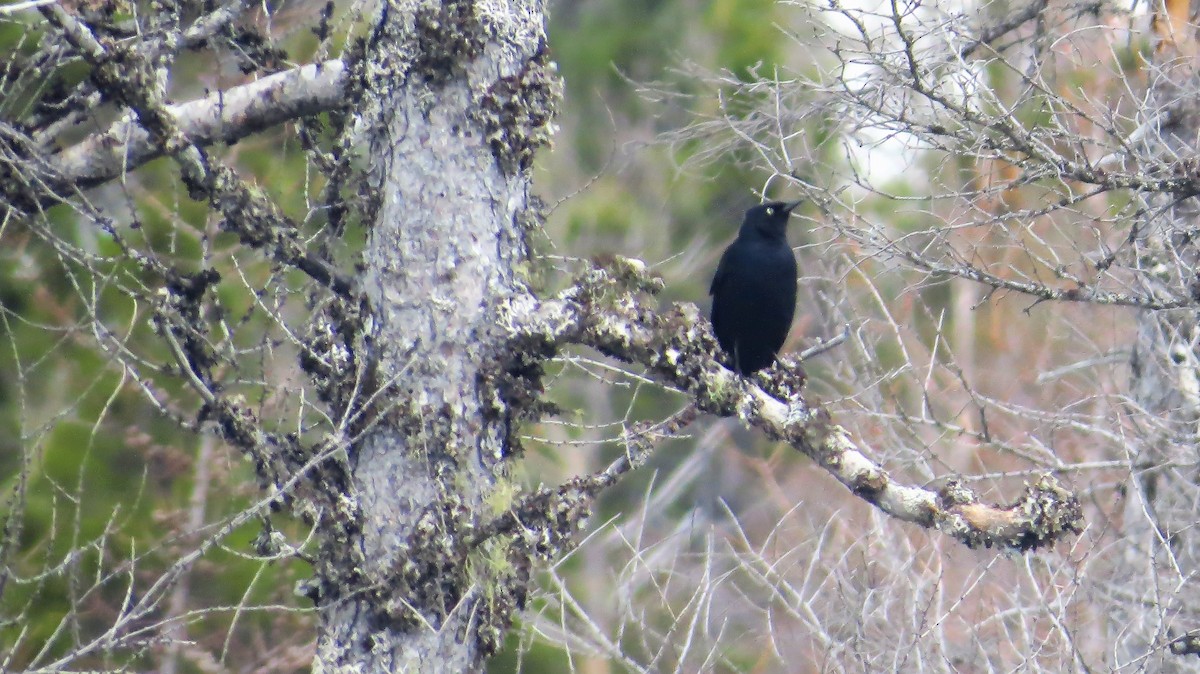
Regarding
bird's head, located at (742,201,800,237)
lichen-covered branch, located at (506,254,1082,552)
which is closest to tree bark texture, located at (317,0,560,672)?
lichen-covered branch, located at (506,254,1082,552)

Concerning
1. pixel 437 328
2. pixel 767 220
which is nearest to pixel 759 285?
pixel 767 220

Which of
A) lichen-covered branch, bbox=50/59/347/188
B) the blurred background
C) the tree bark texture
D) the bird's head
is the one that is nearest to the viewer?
the tree bark texture

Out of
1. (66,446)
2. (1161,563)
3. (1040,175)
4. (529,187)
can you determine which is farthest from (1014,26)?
(66,446)

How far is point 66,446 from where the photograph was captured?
320 inches

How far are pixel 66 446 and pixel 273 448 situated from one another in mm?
5035

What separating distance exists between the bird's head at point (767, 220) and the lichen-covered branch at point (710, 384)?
203 cm

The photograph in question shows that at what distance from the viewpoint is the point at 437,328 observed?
3736 mm

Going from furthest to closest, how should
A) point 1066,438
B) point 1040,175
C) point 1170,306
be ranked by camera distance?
point 1066,438
point 1170,306
point 1040,175

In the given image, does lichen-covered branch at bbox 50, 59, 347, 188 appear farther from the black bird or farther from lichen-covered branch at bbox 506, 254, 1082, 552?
the black bird

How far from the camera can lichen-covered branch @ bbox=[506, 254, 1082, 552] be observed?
3670mm

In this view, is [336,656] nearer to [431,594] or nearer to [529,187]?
[431,594]

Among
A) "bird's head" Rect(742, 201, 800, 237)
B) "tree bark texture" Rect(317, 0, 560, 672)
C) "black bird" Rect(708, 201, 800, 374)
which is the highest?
"bird's head" Rect(742, 201, 800, 237)

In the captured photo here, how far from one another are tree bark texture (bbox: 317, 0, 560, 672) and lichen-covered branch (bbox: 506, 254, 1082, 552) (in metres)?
0.20

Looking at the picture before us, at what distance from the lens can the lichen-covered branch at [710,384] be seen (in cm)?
367
